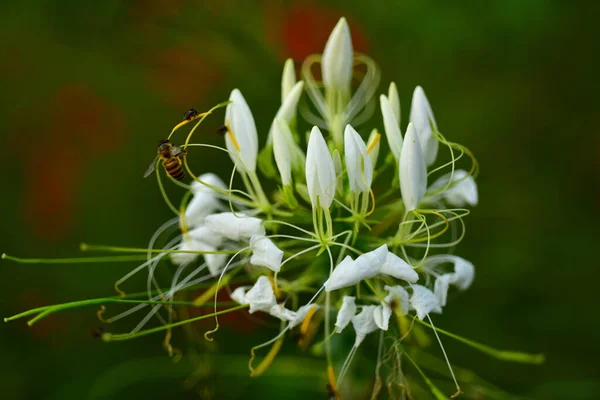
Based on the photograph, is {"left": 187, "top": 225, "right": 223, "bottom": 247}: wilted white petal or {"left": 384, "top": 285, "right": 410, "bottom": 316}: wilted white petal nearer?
{"left": 384, "top": 285, "right": 410, "bottom": 316}: wilted white petal

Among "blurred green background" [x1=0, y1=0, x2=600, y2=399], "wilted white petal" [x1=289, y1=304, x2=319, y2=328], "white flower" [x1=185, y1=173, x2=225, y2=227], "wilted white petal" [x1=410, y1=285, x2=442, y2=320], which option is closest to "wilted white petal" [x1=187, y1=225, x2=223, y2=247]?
"white flower" [x1=185, y1=173, x2=225, y2=227]

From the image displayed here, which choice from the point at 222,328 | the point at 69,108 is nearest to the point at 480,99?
the point at 222,328

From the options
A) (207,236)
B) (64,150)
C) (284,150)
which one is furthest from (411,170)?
(64,150)

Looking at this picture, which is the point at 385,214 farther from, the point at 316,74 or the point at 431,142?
the point at 316,74

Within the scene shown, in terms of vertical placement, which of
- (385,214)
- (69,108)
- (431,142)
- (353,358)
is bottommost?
(353,358)

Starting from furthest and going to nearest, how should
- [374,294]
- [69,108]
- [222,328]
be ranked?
[69,108] < [222,328] < [374,294]

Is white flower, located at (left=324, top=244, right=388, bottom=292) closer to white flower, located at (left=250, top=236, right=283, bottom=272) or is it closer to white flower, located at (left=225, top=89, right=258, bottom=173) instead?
white flower, located at (left=250, top=236, right=283, bottom=272)
